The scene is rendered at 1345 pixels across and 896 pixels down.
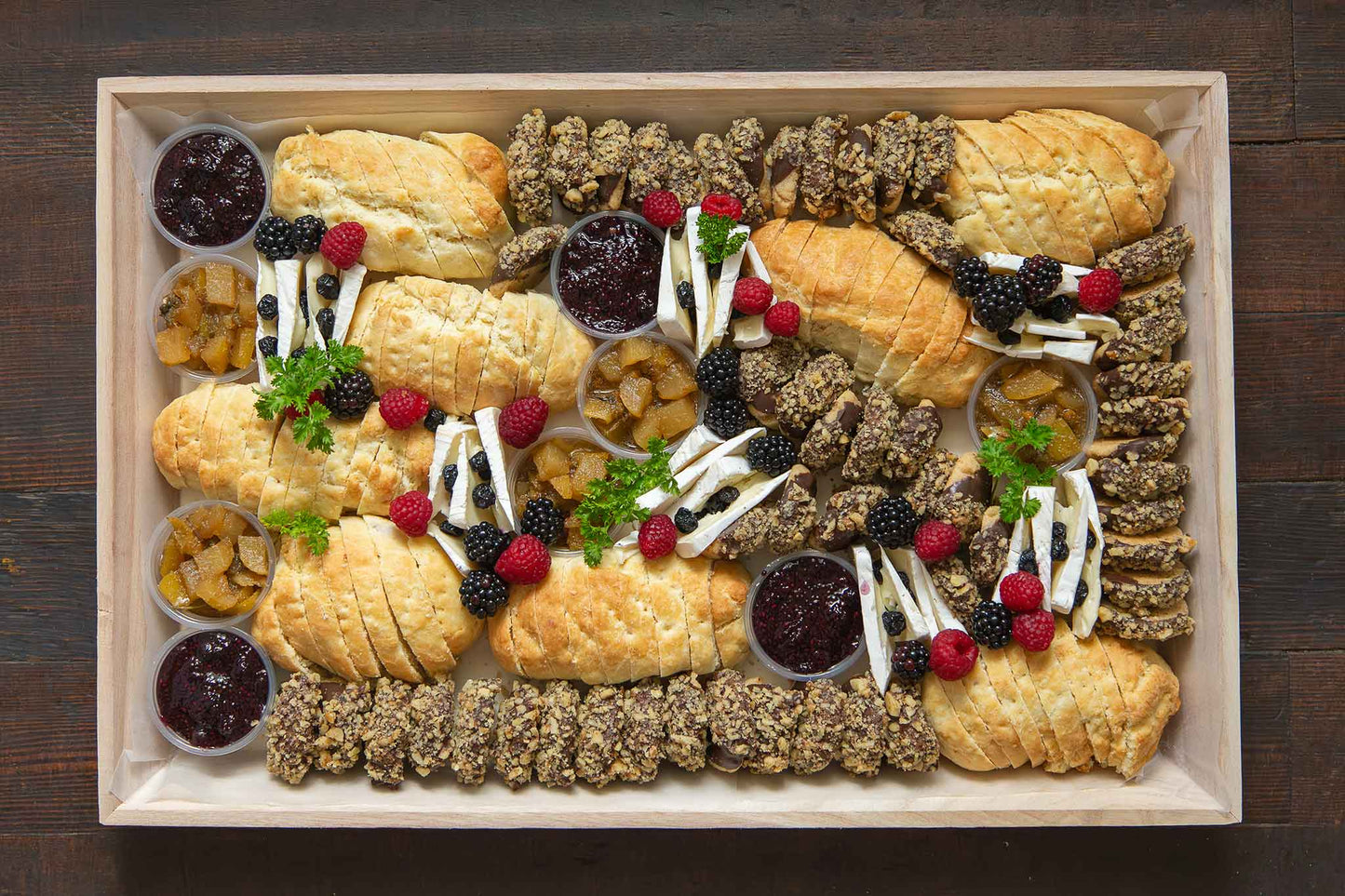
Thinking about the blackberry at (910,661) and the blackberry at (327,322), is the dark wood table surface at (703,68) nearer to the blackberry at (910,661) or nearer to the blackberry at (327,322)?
the blackberry at (910,661)

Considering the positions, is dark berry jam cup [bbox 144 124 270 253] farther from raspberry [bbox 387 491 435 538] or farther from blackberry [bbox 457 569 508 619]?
blackberry [bbox 457 569 508 619]

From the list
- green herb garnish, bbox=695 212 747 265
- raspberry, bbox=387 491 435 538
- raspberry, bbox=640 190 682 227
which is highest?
raspberry, bbox=640 190 682 227

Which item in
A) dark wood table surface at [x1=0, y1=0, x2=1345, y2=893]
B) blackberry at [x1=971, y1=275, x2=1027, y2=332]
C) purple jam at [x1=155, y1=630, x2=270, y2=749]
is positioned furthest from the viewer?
dark wood table surface at [x1=0, y1=0, x2=1345, y2=893]

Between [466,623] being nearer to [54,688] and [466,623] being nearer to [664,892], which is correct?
[664,892]

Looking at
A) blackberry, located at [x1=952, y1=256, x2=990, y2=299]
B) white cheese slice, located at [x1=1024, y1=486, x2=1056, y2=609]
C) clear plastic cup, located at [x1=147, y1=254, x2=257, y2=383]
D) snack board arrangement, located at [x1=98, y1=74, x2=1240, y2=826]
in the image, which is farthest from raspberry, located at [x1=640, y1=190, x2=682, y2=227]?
white cheese slice, located at [x1=1024, y1=486, x2=1056, y2=609]

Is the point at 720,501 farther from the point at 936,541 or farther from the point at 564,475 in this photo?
the point at 936,541
